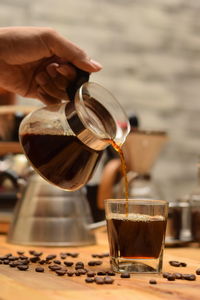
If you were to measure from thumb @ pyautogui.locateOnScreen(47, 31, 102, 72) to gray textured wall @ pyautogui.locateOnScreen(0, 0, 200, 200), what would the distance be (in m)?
1.48

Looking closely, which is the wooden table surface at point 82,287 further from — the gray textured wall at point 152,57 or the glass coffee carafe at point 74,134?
the gray textured wall at point 152,57

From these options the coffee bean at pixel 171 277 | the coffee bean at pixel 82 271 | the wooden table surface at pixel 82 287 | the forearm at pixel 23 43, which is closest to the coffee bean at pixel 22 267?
the wooden table surface at pixel 82 287

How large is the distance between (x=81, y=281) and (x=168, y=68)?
2203 millimetres

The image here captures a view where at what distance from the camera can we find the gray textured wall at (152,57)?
2.74 metres

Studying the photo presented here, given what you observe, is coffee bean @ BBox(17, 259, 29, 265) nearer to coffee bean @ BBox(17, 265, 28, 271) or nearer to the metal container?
coffee bean @ BBox(17, 265, 28, 271)

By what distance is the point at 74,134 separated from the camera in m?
1.01

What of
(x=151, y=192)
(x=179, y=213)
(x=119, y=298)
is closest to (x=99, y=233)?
(x=151, y=192)

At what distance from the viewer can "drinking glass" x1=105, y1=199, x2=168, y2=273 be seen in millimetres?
975

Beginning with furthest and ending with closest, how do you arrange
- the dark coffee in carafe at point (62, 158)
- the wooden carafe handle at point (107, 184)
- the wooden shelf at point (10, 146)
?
the wooden carafe handle at point (107, 184), the wooden shelf at point (10, 146), the dark coffee in carafe at point (62, 158)

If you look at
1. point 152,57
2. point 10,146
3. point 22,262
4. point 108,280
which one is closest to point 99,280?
point 108,280

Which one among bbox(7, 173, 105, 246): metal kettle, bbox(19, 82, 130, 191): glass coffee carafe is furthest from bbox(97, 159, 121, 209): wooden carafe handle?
bbox(19, 82, 130, 191): glass coffee carafe

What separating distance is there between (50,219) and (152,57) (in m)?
1.66

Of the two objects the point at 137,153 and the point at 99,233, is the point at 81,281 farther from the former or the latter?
the point at 137,153

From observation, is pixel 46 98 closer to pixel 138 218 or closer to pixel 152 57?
pixel 138 218
